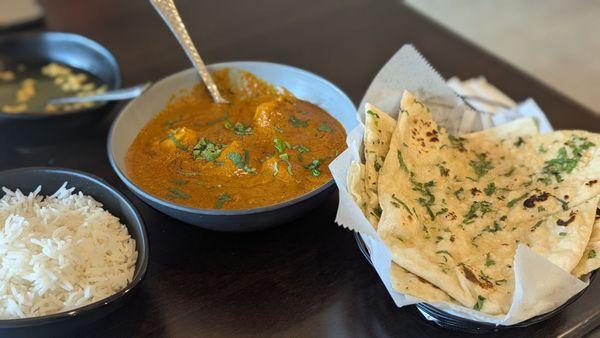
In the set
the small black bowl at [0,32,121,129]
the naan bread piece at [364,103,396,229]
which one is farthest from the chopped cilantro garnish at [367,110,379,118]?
the small black bowl at [0,32,121,129]

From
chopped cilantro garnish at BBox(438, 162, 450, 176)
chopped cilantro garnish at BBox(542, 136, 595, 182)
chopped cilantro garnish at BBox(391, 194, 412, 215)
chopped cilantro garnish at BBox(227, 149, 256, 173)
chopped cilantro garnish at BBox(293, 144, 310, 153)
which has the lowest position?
chopped cilantro garnish at BBox(227, 149, 256, 173)

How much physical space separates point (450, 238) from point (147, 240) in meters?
0.73

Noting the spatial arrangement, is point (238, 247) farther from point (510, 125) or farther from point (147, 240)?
point (510, 125)

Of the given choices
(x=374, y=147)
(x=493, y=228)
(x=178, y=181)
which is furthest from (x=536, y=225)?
(x=178, y=181)

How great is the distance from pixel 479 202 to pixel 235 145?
0.68 metres

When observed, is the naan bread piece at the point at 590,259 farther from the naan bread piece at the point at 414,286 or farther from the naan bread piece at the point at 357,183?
the naan bread piece at the point at 357,183

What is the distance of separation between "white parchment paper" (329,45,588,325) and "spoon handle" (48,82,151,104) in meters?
0.75

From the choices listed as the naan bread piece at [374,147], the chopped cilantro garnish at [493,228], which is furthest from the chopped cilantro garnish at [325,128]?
the chopped cilantro garnish at [493,228]

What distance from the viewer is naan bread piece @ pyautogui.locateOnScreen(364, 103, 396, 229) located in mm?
1401

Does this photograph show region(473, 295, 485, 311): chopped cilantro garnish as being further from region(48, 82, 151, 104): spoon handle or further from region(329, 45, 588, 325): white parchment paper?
region(48, 82, 151, 104): spoon handle

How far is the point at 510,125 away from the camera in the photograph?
174 centimetres

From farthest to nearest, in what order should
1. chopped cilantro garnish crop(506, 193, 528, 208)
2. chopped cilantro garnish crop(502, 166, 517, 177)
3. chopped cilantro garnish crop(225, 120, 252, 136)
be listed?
chopped cilantro garnish crop(225, 120, 252, 136) < chopped cilantro garnish crop(502, 166, 517, 177) < chopped cilantro garnish crop(506, 193, 528, 208)

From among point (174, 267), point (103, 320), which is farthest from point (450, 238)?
point (103, 320)

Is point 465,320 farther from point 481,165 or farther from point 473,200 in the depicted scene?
point 481,165
